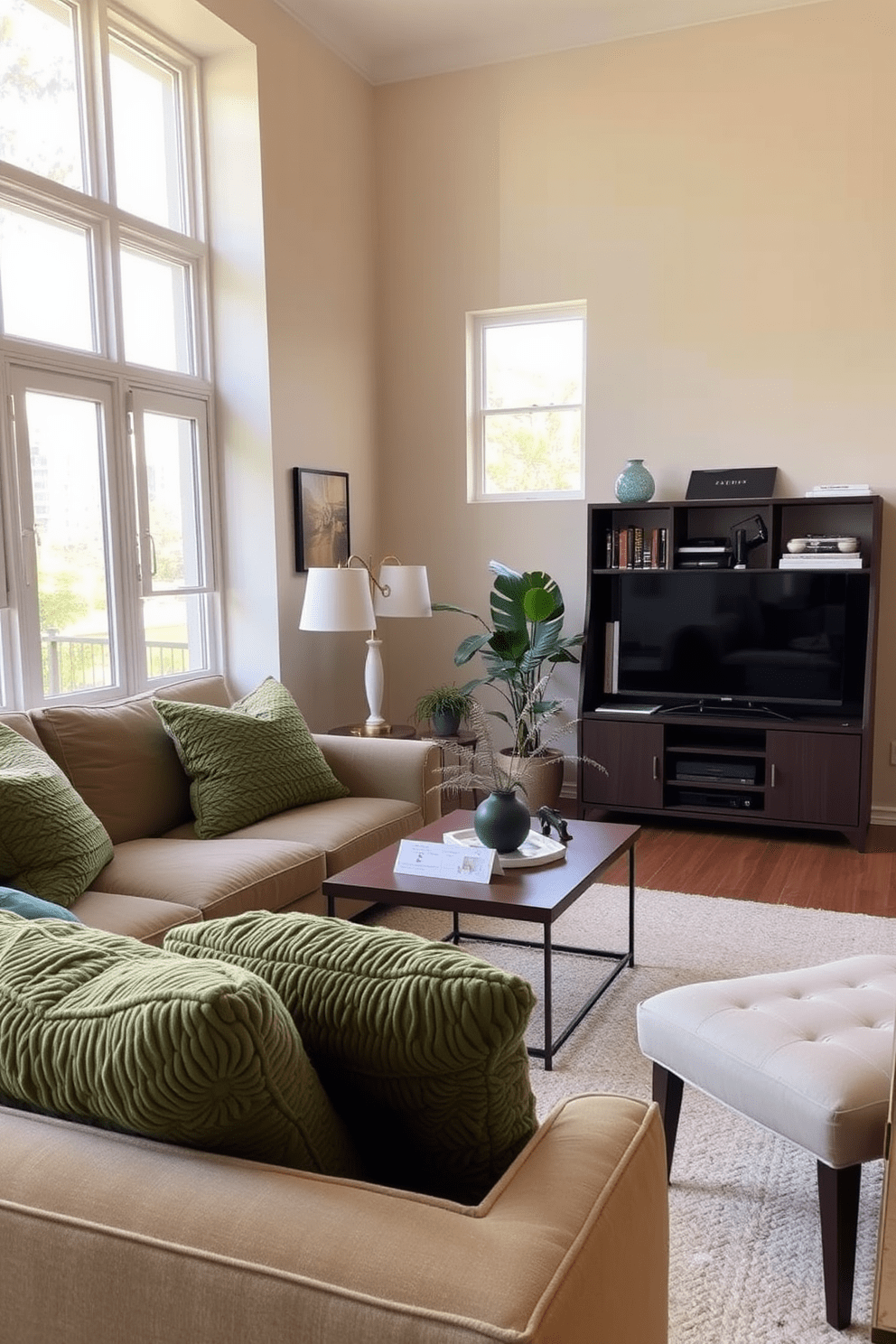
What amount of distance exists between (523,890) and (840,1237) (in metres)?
1.12

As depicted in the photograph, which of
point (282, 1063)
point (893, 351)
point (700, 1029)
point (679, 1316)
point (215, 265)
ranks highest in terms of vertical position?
point (215, 265)

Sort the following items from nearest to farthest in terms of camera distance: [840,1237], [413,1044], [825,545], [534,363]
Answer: [413,1044] → [840,1237] → [825,545] → [534,363]

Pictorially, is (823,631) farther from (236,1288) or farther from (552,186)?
(236,1288)

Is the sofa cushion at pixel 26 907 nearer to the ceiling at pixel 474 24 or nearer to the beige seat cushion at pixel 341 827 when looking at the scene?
the beige seat cushion at pixel 341 827

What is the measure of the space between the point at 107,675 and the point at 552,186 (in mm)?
3185

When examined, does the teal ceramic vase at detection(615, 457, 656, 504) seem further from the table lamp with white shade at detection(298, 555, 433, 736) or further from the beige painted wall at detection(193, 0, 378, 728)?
the beige painted wall at detection(193, 0, 378, 728)

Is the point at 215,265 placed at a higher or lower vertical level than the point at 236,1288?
higher

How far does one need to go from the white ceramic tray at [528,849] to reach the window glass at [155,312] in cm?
244

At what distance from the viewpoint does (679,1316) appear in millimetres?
1773

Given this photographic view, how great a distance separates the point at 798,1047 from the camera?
187 centimetres

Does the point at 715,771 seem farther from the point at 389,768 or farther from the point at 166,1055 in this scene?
the point at 166,1055

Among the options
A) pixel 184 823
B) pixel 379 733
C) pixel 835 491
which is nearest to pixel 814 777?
pixel 835 491

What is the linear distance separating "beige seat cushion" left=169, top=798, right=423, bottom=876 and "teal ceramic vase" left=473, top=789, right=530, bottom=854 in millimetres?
597

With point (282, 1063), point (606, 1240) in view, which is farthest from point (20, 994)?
point (606, 1240)
